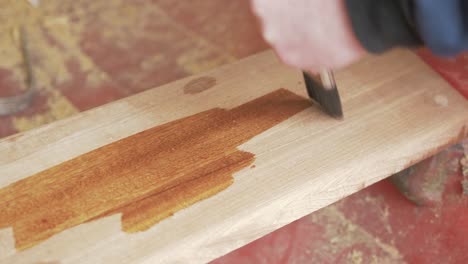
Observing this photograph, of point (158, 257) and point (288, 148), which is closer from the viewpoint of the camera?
point (158, 257)

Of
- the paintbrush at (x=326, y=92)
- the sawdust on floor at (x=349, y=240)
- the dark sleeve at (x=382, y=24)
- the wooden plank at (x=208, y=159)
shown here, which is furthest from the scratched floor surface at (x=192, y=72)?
the dark sleeve at (x=382, y=24)

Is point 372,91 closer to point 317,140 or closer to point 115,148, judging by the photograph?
point 317,140

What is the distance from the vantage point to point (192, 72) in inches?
65.6

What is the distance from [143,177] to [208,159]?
13cm

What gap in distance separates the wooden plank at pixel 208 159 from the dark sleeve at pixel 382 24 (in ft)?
0.99

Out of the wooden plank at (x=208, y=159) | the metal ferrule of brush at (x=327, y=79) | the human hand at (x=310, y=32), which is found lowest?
the wooden plank at (x=208, y=159)

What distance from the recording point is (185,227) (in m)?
0.95

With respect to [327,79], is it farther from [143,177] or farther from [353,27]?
[143,177]

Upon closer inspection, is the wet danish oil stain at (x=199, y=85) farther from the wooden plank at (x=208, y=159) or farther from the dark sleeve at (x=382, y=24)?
the dark sleeve at (x=382, y=24)

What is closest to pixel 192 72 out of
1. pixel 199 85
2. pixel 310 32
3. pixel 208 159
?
pixel 199 85

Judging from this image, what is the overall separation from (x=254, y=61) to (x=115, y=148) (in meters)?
0.41

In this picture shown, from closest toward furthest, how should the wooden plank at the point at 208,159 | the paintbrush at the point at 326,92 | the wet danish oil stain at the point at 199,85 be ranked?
the wooden plank at the point at 208,159 < the paintbrush at the point at 326,92 < the wet danish oil stain at the point at 199,85

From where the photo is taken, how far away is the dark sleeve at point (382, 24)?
79 cm

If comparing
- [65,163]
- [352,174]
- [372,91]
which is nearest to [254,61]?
[372,91]
